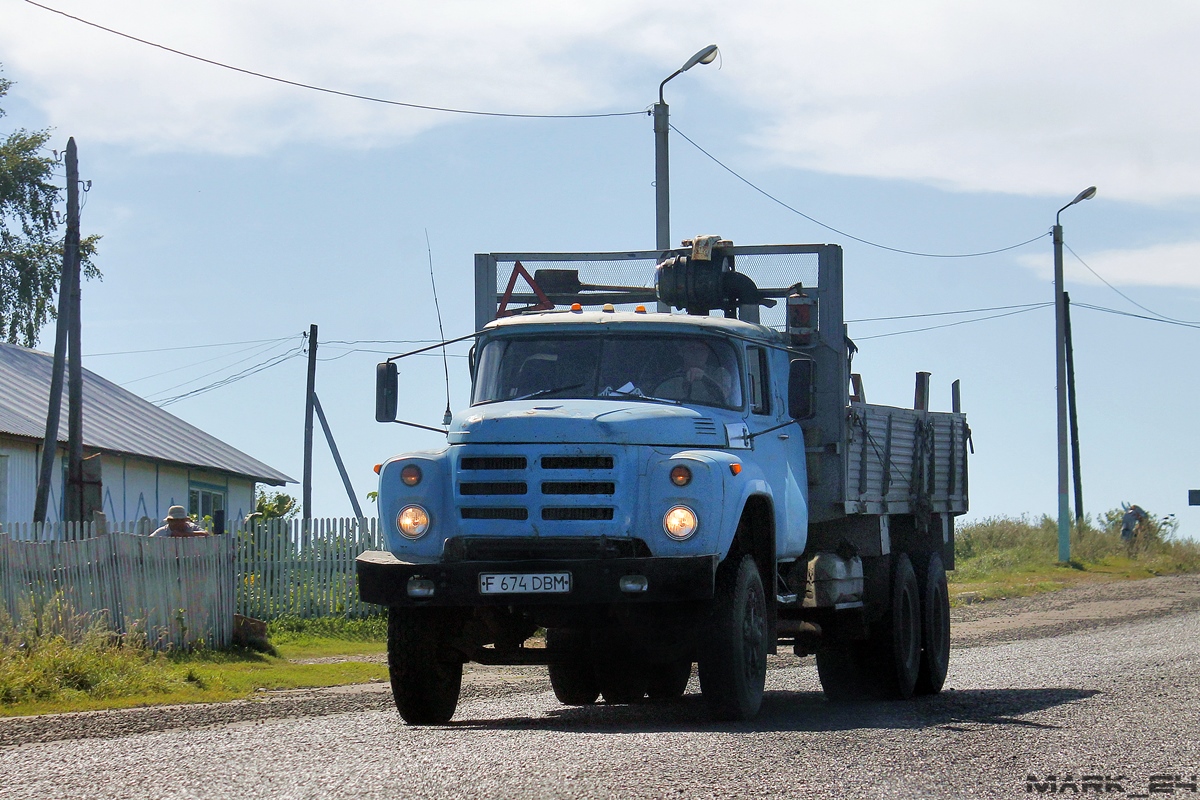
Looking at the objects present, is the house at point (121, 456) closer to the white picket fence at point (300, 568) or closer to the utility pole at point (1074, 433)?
the white picket fence at point (300, 568)

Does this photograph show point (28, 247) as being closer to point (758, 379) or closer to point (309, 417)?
Result: point (309, 417)

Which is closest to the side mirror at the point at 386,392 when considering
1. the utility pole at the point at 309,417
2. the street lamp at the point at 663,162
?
the street lamp at the point at 663,162

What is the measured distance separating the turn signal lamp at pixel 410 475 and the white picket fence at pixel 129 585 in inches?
279

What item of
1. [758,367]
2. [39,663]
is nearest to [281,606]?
[39,663]

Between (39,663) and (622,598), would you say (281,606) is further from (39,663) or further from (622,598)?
(622,598)

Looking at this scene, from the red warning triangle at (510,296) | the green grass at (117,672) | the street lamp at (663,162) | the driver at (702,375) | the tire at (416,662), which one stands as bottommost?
the green grass at (117,672)

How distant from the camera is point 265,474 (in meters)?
38.6

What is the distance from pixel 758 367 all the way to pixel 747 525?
1337mm

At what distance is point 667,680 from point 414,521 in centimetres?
Answer: 309

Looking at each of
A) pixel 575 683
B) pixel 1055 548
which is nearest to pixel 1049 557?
pixel 1055 548

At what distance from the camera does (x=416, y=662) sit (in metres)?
9.87

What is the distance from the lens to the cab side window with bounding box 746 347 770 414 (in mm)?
10784

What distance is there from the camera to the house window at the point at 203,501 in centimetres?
3588

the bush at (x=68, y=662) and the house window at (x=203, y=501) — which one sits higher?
the house window at (x=203, y=501)
